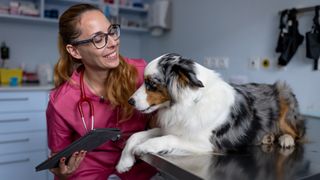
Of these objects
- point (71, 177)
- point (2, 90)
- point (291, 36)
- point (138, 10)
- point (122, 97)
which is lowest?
point (71, 177)

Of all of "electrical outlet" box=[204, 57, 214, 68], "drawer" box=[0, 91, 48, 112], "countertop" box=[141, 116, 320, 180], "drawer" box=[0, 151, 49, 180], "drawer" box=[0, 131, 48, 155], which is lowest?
"drawer" box=[0, 151, 49, 180]

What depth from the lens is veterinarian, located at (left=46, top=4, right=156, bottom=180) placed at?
1.33 m

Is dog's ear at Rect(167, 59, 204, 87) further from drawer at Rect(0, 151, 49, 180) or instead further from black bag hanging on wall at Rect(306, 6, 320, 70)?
drawer at Rect(0, 151, 49, 180)

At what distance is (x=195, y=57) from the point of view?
3.26 metres

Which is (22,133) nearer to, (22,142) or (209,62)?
(22,142)

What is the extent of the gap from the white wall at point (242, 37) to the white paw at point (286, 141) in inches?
37.9

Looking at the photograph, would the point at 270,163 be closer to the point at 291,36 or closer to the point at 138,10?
the point at 291,36

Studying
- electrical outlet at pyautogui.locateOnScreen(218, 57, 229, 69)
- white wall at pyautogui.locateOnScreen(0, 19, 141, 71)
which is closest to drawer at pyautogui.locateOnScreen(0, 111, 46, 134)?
white wall at pyautogui.locateOnScreen(0, 19, 141, 71)

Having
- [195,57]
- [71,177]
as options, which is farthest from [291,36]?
[71,177]

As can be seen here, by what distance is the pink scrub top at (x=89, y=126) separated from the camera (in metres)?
1.43

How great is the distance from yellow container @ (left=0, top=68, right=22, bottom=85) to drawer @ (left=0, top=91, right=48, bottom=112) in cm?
44

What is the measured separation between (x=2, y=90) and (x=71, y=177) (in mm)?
1568

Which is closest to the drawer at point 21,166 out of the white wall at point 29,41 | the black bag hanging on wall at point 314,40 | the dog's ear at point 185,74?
the white wall at point 29,41

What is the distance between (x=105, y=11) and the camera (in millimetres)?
3609
